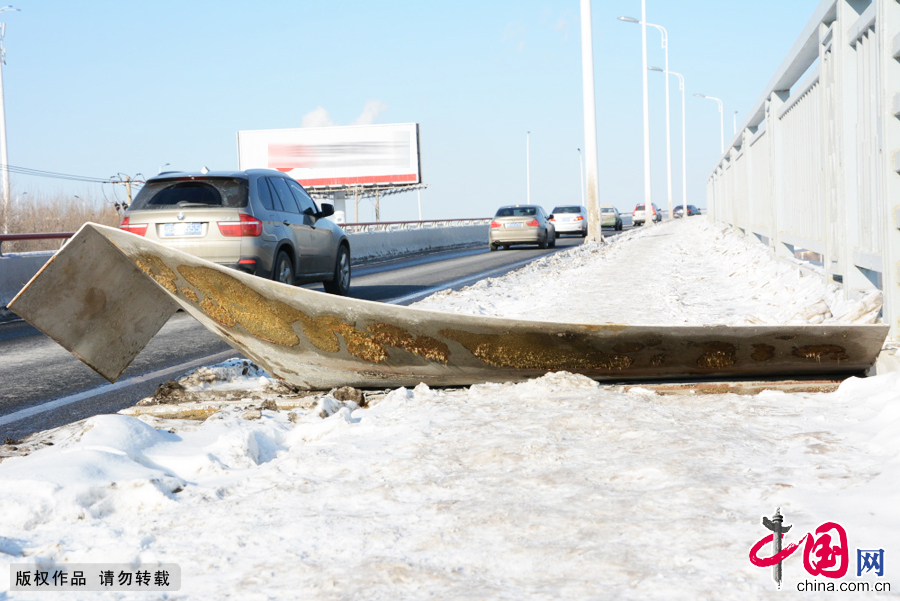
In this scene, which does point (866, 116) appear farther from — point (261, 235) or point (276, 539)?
point (261, 235)

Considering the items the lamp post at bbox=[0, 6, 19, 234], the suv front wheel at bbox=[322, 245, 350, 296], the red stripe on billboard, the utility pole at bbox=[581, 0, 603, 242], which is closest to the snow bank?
the suv front wheel at bbox=[322, 245, 350, 296]

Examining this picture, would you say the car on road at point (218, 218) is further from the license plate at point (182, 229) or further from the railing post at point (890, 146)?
the railing post at point (890, 146)

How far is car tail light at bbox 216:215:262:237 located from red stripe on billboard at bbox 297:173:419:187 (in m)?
64.8

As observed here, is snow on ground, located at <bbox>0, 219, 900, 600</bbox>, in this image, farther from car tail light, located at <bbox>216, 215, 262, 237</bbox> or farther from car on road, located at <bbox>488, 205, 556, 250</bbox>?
car on road, located at <bbox>488, 205, 556, 250</bbox>

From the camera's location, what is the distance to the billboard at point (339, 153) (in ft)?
245

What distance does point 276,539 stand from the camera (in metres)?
2.71

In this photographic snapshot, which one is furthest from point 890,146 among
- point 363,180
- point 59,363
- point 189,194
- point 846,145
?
point 363,180

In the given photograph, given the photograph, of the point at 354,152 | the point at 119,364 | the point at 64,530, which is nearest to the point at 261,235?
the point at 119,364

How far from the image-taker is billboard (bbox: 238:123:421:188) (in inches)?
2936

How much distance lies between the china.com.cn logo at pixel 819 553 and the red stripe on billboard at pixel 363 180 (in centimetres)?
7287

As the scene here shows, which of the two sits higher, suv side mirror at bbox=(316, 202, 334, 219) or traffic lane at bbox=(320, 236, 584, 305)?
suv side mirror at bbox=(316, 202, 334, 219)

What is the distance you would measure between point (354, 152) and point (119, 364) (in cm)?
7174

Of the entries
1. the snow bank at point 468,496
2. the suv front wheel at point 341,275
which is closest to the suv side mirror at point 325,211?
the suv front wheel at point 341,275

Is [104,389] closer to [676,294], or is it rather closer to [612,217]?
[676,294]
